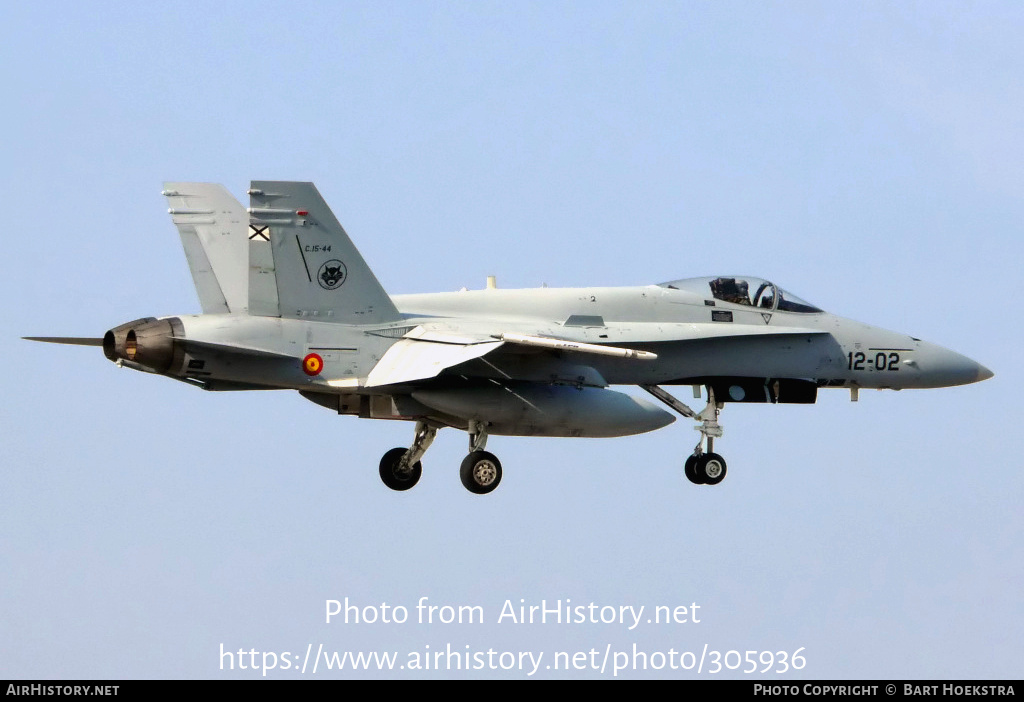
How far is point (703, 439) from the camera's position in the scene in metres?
22.5

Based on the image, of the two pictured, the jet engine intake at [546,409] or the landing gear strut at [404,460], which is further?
the landing gear strut at [404,460]

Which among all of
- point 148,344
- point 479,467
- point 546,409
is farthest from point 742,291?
point 148,344

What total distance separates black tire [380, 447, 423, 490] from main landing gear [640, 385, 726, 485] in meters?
3.35

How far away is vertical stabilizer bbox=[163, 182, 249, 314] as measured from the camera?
21797 millimetres

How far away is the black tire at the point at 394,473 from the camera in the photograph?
22359 mm

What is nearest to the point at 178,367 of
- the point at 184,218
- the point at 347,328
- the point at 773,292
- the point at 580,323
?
the point at 347,328

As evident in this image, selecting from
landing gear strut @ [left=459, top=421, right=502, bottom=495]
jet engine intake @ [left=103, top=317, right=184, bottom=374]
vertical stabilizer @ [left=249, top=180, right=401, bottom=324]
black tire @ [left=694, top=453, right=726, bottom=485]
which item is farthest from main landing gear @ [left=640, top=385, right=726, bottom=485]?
jet engine intake @ [left=103, top=317, right=184, bottom=374]

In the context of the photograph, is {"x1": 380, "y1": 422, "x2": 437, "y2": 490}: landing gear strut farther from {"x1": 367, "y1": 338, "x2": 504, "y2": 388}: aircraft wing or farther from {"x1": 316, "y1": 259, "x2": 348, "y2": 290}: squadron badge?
{"x1": 316, "y1": 259, "x2": 348, "y2": 290}: squadron badge

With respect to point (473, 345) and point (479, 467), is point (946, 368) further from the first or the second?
point (473, 345)

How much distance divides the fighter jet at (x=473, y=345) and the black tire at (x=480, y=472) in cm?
2

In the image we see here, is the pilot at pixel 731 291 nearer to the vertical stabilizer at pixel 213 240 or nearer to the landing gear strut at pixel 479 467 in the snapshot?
the landing gear strut at pixel 479 467

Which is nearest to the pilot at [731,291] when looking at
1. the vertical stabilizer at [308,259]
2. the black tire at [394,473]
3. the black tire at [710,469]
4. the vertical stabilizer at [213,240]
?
the black tire at [710,469]

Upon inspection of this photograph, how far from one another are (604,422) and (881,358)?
184 inches

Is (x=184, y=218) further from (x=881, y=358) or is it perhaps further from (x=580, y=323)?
(x=881, y=358)
